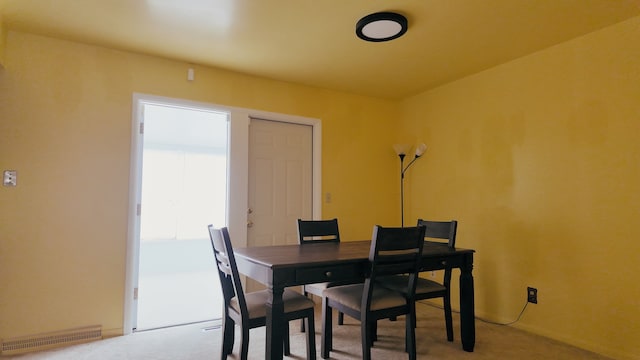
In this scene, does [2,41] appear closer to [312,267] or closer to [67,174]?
[67,174]

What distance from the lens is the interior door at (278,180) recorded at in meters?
3.64

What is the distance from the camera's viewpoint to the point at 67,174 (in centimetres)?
280

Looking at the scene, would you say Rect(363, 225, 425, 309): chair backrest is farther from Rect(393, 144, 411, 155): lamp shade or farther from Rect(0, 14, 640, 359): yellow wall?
Rect(393, 144, 411, 155): lamp shade

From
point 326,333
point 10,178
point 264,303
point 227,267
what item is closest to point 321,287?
point 326,333

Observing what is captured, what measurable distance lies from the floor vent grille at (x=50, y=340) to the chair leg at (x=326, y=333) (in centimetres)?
178

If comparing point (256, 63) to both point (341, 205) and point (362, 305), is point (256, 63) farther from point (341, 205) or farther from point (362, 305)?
point (362, 305)

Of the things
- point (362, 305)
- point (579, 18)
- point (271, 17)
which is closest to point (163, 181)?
point (271, 17)

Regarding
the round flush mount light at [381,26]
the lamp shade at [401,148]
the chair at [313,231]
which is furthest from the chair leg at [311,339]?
the lamp shade at [401,148]

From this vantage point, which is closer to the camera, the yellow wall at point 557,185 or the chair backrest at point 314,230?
the yellow wall at point 557,185

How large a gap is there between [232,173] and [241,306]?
167cm

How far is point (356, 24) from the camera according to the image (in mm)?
2557

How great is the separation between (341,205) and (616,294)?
8.11 feet

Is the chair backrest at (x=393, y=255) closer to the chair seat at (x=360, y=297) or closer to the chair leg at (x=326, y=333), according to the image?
the chair seat at (x=360, y=297)

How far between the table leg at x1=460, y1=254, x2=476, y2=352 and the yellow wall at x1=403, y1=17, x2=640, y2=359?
0.80m
